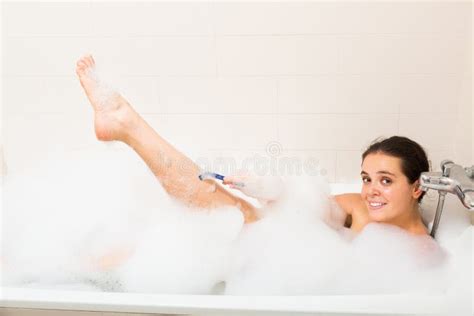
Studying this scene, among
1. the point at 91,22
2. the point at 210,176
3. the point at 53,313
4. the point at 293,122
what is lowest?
the point at 53,313

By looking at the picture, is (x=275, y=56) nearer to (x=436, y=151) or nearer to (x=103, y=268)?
(x=436, y=151)

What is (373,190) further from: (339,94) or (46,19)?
(46,19)

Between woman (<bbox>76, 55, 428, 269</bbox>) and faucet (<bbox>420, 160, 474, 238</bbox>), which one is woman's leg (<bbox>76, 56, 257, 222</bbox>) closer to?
woman (<bbox>76, 55, 428, 269</bbox>)

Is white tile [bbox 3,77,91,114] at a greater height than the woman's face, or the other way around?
white tile [bbox 3,77,91,114]

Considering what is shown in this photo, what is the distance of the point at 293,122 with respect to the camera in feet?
5.94

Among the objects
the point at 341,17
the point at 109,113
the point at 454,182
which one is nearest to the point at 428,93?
the point at 341,17

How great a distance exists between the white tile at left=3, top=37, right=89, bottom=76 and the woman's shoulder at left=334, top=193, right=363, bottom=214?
1022 millimetres

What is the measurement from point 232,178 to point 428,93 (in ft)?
2.58

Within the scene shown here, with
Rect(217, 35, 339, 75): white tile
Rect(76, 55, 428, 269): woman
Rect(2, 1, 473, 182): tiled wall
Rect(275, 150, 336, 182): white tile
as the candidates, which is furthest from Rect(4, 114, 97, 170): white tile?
Rect(275, 150, 336, 182): white tile

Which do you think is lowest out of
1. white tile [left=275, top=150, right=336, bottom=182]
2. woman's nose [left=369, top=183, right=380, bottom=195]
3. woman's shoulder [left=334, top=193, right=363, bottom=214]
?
woman's shoulder [left=334, top=193, right=363, bottom=214]

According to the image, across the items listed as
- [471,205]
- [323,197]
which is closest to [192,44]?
[323,197]

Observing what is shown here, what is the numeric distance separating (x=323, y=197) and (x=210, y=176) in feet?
1.20

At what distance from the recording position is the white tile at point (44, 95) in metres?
1.88

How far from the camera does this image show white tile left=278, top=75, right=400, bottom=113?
1738 millimetres
